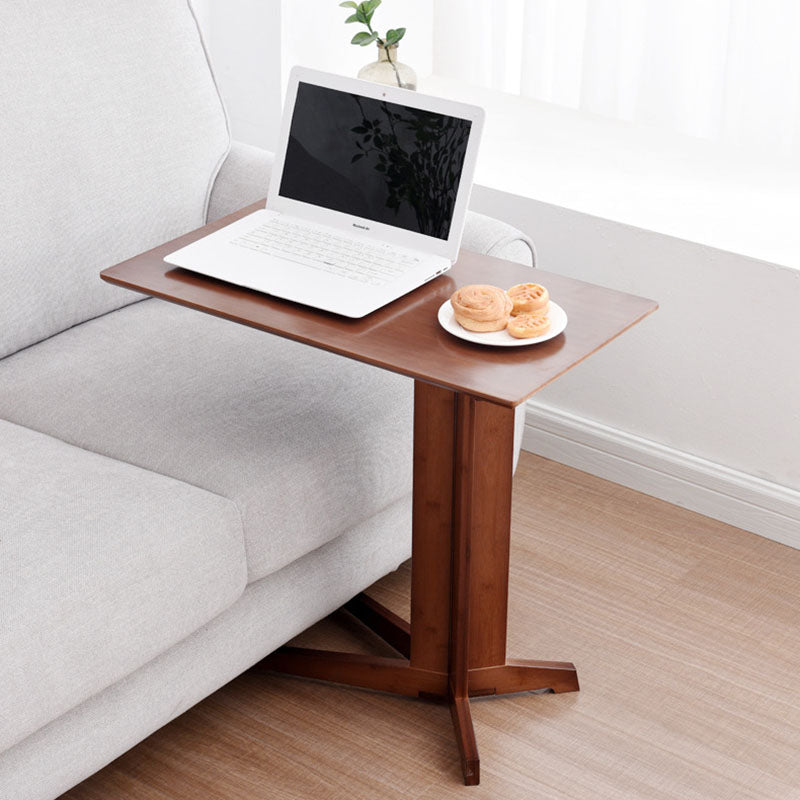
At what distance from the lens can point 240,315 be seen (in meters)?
1.60

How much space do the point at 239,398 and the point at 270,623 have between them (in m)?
0.32

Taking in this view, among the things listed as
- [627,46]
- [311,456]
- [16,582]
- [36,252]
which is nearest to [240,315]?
[311,456]

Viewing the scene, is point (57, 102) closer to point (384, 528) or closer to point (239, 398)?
point (239, 398)

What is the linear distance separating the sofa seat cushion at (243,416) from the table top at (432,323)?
0.71ft

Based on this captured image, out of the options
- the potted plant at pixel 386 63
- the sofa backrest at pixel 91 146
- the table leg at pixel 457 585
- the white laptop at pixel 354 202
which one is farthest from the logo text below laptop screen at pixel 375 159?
the potted plant at pixel 386 63

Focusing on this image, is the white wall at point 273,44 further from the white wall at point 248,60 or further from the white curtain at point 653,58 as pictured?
the white curtain at point 653,58

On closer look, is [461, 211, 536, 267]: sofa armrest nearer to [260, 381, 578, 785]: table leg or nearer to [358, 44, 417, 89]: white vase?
[260, 381, 578, 785]: table leg

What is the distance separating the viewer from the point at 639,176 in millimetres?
2568

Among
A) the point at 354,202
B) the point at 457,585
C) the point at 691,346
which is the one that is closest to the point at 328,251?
the point at 354,202

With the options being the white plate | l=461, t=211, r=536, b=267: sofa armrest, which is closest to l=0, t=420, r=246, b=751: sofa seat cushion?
the white plate

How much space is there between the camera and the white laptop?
1.67 m

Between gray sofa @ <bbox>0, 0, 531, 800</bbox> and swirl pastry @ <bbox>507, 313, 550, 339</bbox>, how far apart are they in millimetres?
358

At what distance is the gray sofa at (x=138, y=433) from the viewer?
1.50 meters

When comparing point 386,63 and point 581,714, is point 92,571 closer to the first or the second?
point 581,714
